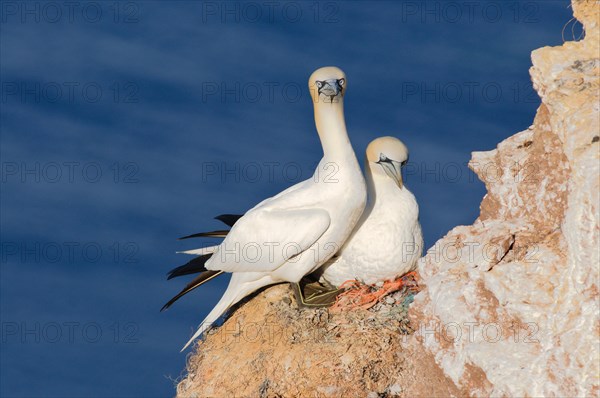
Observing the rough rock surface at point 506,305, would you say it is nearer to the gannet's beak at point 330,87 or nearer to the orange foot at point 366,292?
the orange foot at point 366,292

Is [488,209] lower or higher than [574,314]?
higher

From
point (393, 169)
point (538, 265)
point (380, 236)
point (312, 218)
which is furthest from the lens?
point (393, 169)

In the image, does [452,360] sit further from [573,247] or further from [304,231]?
[304,231]

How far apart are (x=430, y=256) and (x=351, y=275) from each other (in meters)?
2.08

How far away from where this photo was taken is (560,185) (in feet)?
Answer: 28.9

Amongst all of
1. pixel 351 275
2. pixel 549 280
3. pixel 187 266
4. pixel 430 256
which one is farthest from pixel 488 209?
pixel 187 266

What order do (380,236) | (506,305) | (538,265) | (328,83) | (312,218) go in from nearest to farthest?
(538,265) < (506,305) < (312,218) < (328,83) < (380,236)

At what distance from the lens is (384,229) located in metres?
11.4

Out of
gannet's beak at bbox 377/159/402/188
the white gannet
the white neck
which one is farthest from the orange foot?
the white neck

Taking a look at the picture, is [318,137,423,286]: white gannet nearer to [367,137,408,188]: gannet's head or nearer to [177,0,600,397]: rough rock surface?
[367,137,408,188]: gannet's head

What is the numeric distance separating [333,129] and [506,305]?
3.37 meters

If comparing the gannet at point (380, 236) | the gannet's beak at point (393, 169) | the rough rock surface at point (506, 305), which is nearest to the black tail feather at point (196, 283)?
the gannet at point (380, 236)

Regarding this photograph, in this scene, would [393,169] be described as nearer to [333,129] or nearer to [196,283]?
[333,129]

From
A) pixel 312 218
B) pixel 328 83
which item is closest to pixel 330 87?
pixel 328 83
